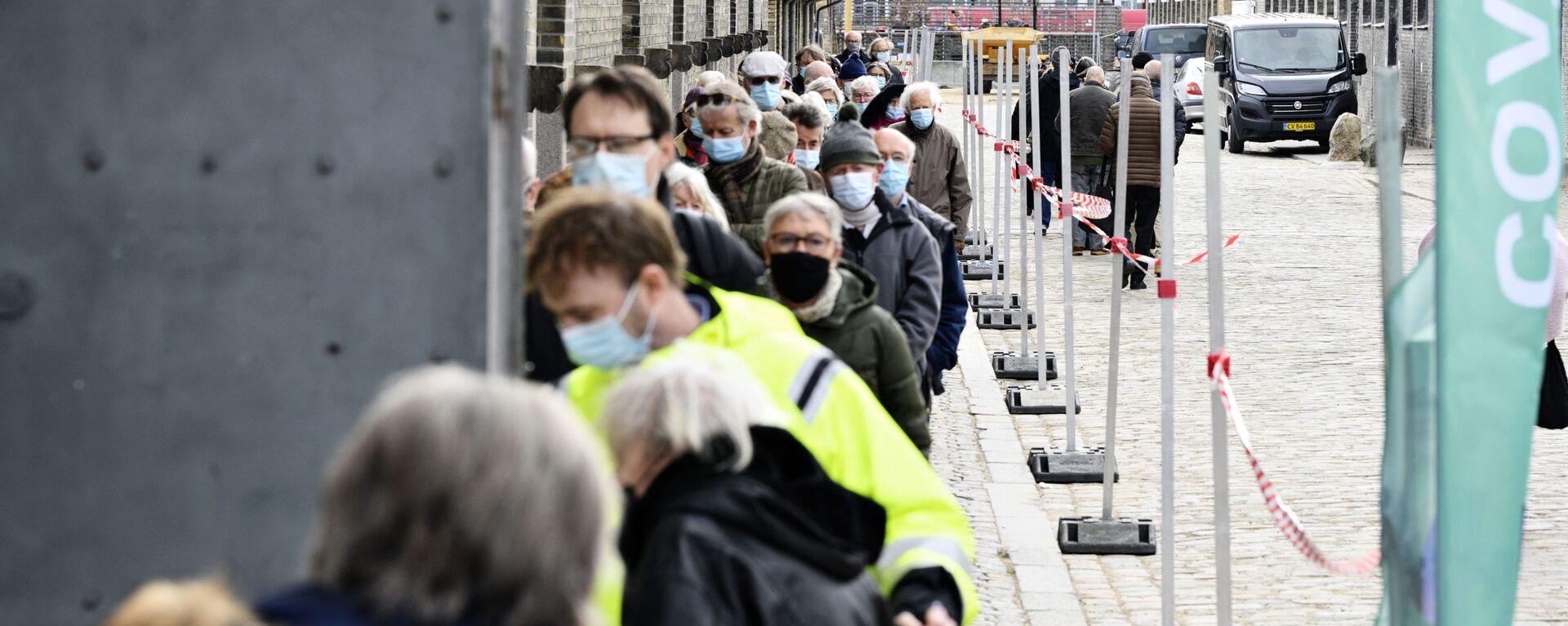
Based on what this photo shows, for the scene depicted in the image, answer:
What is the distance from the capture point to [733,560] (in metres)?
2.61

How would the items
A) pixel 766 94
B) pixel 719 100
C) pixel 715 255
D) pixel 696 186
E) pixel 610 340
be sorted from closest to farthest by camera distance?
pixel 610 340 < pixel 715 255 < pixel 696 186 < pixel 719 100 < pixel 766 94

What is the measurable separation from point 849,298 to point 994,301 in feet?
Answer: 33.8

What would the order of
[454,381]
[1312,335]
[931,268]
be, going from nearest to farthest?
[454,381], [931,268], [1312,335]

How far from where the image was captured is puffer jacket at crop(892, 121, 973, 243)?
1243cm

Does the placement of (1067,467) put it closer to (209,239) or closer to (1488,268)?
(1488,268)

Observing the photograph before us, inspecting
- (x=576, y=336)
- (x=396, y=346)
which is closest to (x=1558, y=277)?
(x=576, y=336)

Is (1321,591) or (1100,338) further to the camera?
(1100,338)

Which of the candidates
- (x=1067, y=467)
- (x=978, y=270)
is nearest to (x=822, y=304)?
(x=1067, y=467)

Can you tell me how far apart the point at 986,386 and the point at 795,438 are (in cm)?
912

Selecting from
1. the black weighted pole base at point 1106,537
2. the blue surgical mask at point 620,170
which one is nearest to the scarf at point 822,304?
the blue surgical mask at point 620,170

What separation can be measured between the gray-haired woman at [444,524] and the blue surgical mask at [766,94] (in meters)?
9.40

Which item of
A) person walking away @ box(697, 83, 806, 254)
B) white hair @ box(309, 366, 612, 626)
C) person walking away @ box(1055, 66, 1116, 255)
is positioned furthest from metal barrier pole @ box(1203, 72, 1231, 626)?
person walking away @ box(1055, 66, 1116, 255)

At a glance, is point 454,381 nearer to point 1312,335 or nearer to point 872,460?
point 872,460

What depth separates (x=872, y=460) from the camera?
125 inches
